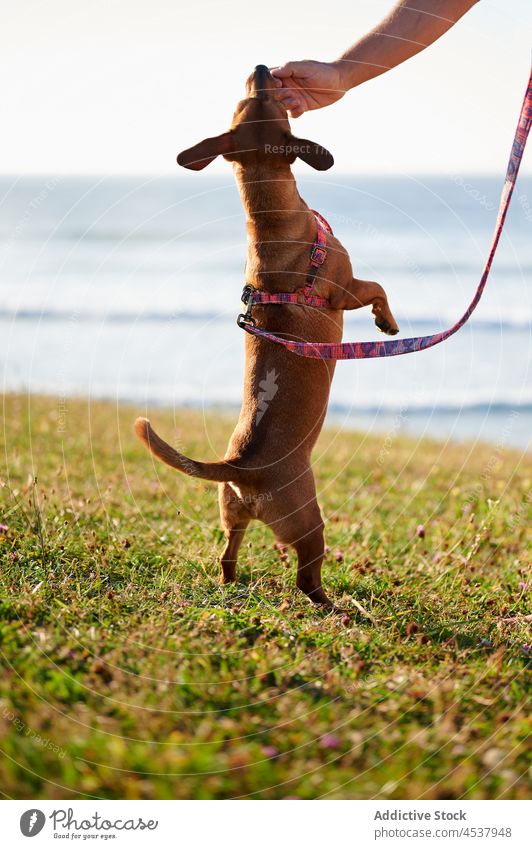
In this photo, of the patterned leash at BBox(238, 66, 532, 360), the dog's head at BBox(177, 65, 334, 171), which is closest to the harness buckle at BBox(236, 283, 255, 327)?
the patterned leash at BBox(238, 66, 532, 360)

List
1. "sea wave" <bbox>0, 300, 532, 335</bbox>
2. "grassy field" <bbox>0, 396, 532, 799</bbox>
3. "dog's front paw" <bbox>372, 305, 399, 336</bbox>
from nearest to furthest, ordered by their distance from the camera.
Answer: "grassy field" <bbox>0, 396, 532, 799</bbox> < "dog's front paw" <bbox>372, 305, 399, 336</bbox> < "sea wave" <bbox>0, 300, 532, 335</bbox>

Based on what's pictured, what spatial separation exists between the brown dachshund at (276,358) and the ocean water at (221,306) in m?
1.84

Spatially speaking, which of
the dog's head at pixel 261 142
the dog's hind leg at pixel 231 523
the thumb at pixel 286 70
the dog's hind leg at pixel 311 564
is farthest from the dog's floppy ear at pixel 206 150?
the dog's hind leg at pixel 311 564

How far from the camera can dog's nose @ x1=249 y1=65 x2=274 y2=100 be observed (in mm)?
3660

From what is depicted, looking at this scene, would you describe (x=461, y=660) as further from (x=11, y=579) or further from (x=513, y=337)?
(x=513, y=337)

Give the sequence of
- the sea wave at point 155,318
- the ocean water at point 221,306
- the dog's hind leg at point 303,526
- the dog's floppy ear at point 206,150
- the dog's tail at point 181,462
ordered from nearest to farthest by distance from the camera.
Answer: the dog's tail at point 181,462 → the dog's hind leg at point 303,526 → the dog's floppy ear at point 206,150 → the ocean water at point 221,306 → the sea wave at point 155,318

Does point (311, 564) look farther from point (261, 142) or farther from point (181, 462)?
point (261, 142)

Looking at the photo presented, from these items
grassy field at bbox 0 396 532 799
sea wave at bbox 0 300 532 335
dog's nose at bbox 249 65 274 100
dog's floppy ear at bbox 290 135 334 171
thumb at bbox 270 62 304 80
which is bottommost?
grassy field at bbox 0 396 532 799

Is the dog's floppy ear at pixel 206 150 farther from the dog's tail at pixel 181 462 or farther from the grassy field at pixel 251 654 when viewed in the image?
the grassy field at pixel 251 654

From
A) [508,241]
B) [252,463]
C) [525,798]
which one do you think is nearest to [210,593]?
[252,463]

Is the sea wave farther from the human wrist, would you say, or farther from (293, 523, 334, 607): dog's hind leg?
(293, 523, 334, 607): dog's hind leg

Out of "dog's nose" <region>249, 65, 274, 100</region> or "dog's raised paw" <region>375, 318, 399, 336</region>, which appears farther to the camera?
"dog's raised paw" <region>375, 318, 399, 336</region>

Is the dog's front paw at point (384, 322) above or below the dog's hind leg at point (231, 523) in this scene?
above

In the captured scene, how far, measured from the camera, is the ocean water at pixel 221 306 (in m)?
12.6
